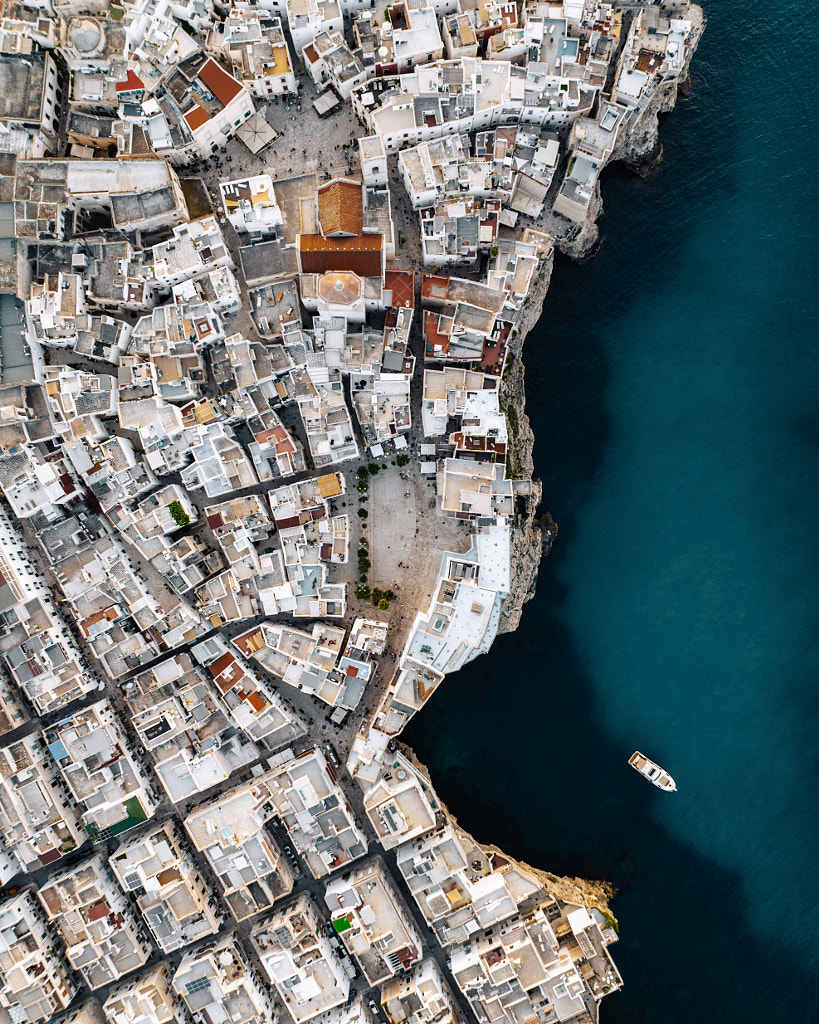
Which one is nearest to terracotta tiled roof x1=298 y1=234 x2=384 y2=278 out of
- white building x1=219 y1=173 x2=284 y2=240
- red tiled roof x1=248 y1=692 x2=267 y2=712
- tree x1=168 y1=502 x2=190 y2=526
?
white building x1=219 y1=173 x2=284 y2=240

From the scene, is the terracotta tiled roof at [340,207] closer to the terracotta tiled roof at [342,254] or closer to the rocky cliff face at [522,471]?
the terracotta tiled roof at [342,254]

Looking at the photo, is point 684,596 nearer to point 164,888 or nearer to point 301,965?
point 301,965

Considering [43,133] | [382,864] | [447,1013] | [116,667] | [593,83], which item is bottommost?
[447,1013]

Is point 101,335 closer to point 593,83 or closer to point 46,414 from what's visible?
point 46,414

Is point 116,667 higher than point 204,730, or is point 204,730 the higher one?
point 116,667

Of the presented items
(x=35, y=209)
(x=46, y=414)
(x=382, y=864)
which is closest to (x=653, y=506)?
(x=382, y=864)

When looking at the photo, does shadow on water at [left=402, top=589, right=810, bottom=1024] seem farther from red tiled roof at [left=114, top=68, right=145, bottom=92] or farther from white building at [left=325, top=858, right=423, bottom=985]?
red tiled roof at [left=114, top=68, right=145, bottom=92]
